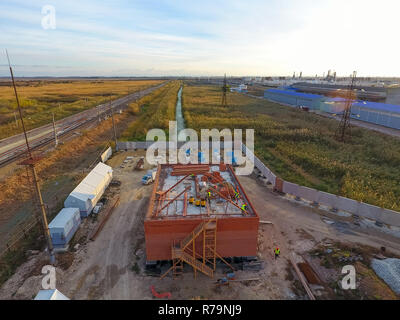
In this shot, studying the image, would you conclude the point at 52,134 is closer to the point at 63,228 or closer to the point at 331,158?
the point at 63,228

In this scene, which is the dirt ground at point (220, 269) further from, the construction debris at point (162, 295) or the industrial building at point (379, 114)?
the industrial building at point (379, 114)

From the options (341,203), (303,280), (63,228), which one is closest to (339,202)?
(341,203)

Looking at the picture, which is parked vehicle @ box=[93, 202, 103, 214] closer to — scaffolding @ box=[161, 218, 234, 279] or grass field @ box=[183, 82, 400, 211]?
scaffolding @ box=[161, 218, 234, 279]

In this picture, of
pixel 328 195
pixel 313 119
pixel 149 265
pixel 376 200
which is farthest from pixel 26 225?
pixel 313 119

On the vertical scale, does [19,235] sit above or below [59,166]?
below

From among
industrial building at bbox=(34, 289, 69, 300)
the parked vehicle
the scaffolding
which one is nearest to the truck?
the parked vehicle

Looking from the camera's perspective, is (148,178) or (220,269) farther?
(148,178)
